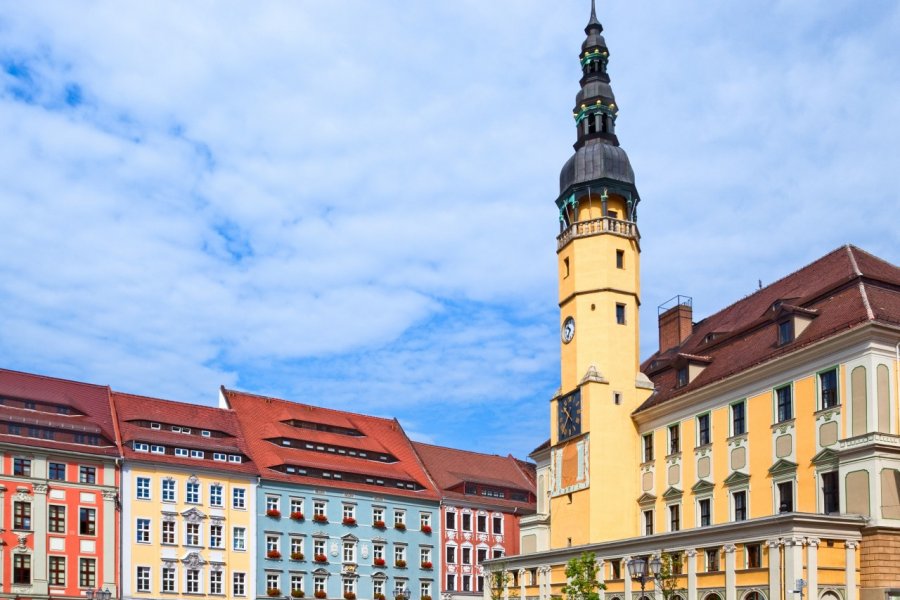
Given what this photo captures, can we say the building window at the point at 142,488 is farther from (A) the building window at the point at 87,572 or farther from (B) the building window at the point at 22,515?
(B) the building window at the point at 22,515

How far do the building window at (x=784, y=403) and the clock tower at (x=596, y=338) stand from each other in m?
12.2

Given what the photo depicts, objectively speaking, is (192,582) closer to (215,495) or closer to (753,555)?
(215,495)

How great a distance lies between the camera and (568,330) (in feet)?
208

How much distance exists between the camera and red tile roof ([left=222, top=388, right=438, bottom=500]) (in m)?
80.9

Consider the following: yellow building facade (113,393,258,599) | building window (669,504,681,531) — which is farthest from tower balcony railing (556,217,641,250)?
yellow building facade (113,393,258,599)

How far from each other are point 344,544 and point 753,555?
4257 centimetres

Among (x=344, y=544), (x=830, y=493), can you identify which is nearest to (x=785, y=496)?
(x=830, y=493)

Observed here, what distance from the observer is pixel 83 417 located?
74625mm

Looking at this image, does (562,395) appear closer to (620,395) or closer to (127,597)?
(620,395)

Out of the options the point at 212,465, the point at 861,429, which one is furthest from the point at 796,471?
the point at 212,465

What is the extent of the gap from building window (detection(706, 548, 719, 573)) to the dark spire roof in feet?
78.7

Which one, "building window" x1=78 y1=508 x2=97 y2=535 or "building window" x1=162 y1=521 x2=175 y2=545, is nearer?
"building window" x1=78 y1=508 x2=97 y2=535

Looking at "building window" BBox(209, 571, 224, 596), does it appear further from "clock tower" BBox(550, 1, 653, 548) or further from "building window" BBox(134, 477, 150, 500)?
"clock tower" BBox(550, 1, 653, 548)

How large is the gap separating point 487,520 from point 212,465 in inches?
916
